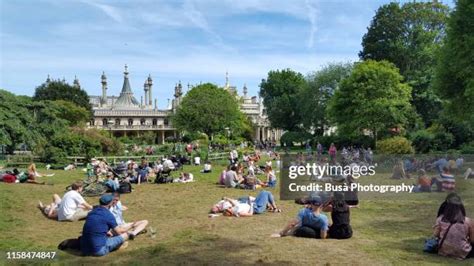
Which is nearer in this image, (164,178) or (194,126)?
(164,178)

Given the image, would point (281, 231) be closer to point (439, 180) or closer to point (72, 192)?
point (72, 192)

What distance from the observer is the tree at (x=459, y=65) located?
22344 millimetres

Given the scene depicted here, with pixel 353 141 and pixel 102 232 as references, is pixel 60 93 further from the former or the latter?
pixel 102 232

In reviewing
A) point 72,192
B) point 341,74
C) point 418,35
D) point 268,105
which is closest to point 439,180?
point 72,192

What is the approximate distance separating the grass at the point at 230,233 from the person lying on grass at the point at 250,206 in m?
0.30

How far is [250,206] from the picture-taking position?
40.4ft

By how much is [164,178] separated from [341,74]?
41667 millimetres

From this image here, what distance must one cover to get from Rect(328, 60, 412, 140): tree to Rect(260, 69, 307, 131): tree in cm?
2464

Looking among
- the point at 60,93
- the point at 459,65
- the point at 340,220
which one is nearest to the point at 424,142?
the point at 459,65

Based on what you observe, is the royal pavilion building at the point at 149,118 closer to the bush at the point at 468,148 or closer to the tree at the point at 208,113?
the tree at the point at 208,113

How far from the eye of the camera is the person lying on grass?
1211 centimetres

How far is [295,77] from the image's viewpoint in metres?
73.2

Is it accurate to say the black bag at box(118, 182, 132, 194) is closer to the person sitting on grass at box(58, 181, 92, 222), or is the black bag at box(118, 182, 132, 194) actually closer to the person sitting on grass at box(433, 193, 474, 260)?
the person sitting on grass at box(58, 181, 92, 222)

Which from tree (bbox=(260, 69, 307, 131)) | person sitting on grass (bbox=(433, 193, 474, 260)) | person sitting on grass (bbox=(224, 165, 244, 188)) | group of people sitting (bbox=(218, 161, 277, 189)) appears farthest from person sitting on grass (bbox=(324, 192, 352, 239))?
tree (bbox=(260, 69, 307, 131))
